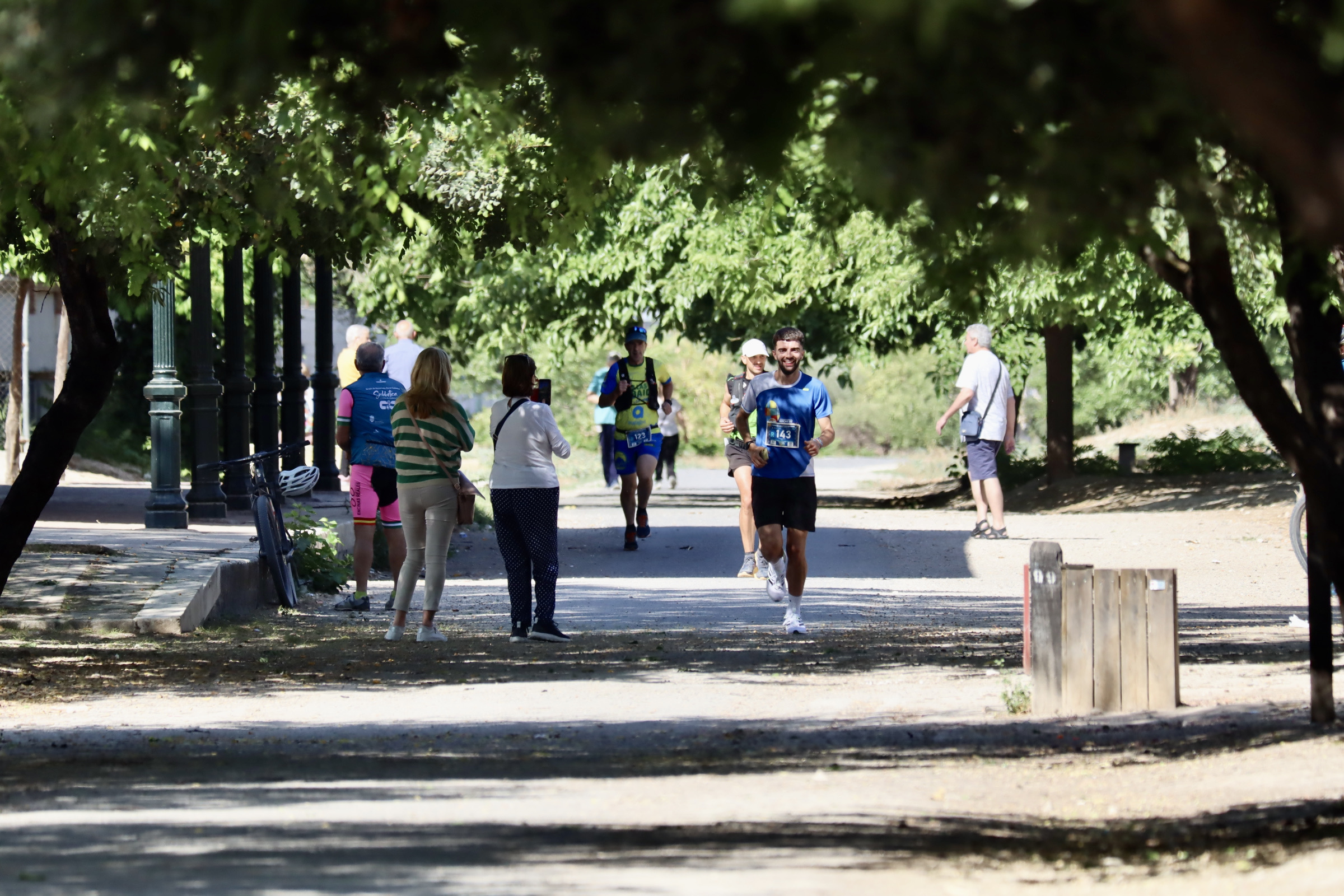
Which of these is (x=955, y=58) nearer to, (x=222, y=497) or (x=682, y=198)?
(x=222, y=497)

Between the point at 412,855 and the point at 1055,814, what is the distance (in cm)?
207

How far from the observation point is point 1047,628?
7723 millimetres

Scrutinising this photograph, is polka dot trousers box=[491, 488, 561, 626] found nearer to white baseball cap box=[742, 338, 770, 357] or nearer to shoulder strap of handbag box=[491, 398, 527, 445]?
shoulder strap of handbag box=[491, 398, 527, 445]

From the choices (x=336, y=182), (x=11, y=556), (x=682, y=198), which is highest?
(x=682, y=198)

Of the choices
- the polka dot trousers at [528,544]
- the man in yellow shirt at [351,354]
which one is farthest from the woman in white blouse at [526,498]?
the man in yellow shirt at [351,354]

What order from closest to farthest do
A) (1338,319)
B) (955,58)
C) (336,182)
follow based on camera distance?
(955,58) < (1338,319) < (336,182)

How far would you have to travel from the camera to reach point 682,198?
21.4 metres

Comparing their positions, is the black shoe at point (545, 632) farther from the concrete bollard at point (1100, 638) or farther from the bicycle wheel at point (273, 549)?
the concrete bollard at point (1100, 638)

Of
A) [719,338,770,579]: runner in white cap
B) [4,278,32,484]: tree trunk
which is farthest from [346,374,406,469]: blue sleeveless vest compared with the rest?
[4,278,32,484]: tree trunk

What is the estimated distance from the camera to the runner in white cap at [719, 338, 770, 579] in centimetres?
1204

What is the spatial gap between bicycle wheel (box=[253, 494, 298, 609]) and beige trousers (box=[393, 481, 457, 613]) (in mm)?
1850

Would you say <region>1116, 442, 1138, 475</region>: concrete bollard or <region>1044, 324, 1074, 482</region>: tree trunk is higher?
<region>1044, 324, 1074, 482</region>: tree trunk

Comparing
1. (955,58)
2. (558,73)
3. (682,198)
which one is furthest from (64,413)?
(682,198)

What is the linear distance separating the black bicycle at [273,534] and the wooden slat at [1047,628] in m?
5.90
